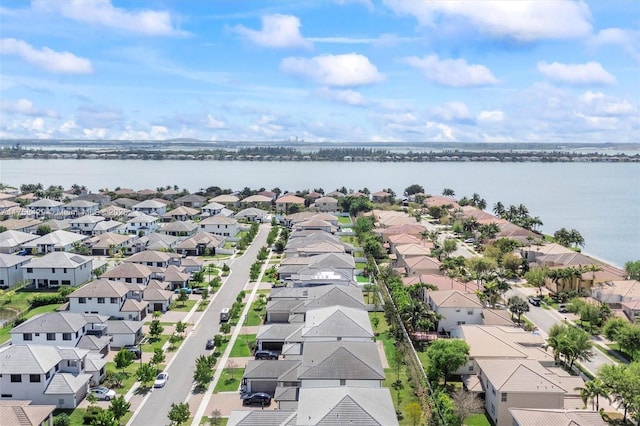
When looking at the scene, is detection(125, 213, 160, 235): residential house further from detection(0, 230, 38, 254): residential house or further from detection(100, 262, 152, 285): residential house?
detection(100, 262, 152, 285): residential house

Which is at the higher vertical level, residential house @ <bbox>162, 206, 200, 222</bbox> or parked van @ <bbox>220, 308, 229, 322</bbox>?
residential house @ <bbox>162, 206, 200, 222</bbox>

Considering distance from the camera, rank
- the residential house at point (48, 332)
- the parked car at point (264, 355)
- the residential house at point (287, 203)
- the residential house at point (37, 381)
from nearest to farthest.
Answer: the residential house at point (37, 381), the residential house at point (48, 332), the parked car at point (264, 355), the residential house at point (287, 203)

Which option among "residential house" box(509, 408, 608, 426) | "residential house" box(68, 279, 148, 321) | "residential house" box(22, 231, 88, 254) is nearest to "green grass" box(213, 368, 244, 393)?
"residential house" box(68, 279, 148, 321)

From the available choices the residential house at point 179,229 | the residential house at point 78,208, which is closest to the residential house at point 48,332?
the residential house at point 179,229

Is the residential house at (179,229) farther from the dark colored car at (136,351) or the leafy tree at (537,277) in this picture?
the leafy tree at (537,277)

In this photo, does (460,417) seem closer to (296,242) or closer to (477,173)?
(296,242)

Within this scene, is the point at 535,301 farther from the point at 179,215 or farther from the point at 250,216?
the point at 179,215
